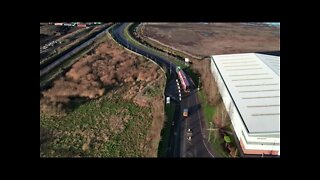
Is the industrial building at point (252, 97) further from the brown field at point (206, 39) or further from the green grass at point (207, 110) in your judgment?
the brown field at point (206, 39)

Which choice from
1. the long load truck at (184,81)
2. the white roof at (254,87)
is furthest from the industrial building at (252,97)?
the long load truck at (184,81)

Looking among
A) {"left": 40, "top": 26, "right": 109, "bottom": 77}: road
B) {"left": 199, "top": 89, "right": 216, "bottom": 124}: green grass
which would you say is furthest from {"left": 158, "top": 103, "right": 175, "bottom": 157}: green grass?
{"left": 40, "top": 26, "right": 109, "bottom": 77}: road

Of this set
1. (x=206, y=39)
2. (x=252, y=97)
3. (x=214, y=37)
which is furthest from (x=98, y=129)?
(x=214, y=37)

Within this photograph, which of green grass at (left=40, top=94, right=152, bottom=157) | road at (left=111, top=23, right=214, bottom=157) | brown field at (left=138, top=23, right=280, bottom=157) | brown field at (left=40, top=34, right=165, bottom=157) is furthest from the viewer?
brown field at (left=138, top=23, right=280, bottom=157)

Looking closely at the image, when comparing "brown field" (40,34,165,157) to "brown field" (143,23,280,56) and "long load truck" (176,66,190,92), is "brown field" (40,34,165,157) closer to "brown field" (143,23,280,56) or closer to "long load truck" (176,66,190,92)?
"long load truck" (176,66,190,92)

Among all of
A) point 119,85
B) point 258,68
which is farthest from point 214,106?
point 119,85

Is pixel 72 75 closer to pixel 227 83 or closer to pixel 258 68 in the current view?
pixel 227 83

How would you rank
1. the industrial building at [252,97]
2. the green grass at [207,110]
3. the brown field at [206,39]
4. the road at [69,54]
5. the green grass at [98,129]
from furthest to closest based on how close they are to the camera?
the brown field at [206,39]
the road at [69,54]
the green grass at [207,110]
the green grass at [98,129]
the industrial building at [252,97]

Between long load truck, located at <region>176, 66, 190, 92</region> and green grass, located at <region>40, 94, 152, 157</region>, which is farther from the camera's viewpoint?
long load truck, located at <region>176, 66, 190, 92</region>
